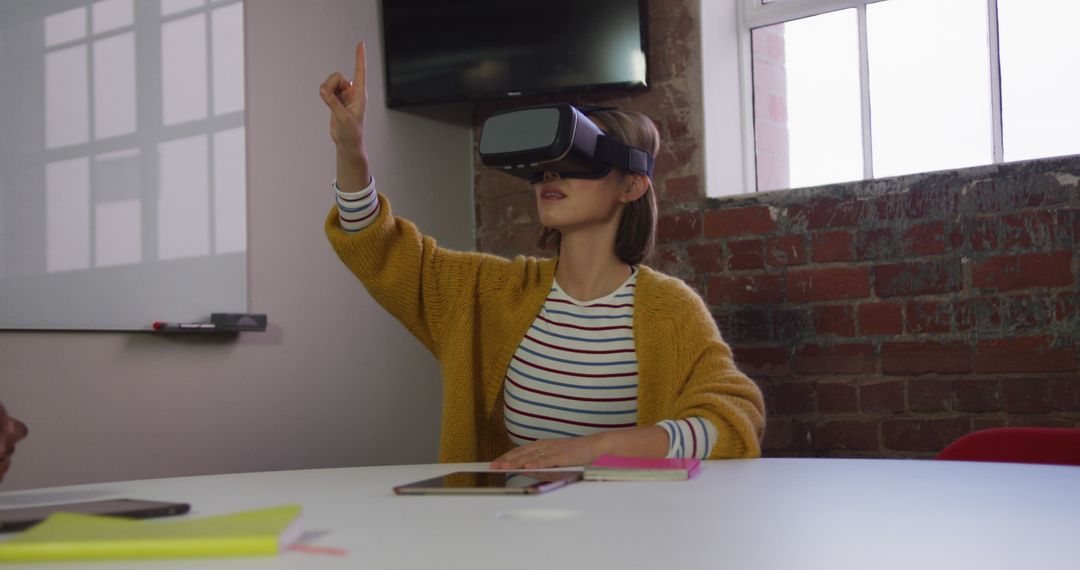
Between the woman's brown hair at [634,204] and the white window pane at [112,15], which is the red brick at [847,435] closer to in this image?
the woman's brown hair at [634,204]

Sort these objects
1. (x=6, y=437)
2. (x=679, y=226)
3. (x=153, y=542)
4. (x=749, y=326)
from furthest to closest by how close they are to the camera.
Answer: (x=679, y=226) → (x=749, y=326) → (x=6, y=437) → (x=153, y=542)

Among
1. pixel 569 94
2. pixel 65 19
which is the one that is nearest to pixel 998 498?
pixel 65 19

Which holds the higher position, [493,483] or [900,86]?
[900,86]

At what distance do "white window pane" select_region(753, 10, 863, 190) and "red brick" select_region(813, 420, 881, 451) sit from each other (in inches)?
28.1

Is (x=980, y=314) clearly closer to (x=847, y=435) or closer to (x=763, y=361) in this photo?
(x=847, y=435)

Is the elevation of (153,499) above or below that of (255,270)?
below

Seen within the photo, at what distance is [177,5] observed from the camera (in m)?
2.49

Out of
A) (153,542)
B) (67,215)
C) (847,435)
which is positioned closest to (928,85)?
(847,435)

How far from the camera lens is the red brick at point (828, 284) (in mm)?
2576

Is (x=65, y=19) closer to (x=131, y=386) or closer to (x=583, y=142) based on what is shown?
(x=131, y=386)

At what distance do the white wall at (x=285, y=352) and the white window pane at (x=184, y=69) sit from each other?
156mm

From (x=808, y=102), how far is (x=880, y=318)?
2.49 feet

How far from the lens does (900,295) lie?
2.52 metres

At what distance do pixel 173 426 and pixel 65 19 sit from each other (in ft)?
3.15
